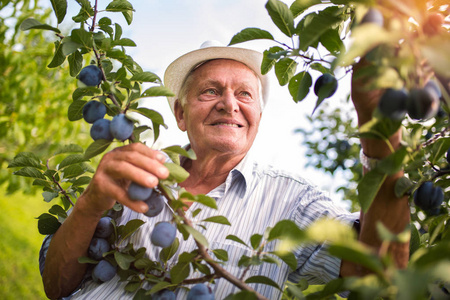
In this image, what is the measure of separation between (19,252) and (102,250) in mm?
4833

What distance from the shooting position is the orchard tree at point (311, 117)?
0.51 metres

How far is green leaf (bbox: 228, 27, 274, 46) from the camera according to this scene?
1.01 m

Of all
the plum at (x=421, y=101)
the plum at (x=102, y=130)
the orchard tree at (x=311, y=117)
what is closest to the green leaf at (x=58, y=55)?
the orchard tree at (x=311, y=117)

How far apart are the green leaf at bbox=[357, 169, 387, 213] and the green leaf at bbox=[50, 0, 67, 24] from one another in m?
1.01

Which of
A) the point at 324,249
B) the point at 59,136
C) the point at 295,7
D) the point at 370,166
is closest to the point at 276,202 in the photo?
the point at 324,249

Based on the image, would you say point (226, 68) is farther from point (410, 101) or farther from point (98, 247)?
point (410, 101)

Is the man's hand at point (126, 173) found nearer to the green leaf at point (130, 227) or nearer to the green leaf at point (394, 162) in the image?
the green leaf at point (130, 227)

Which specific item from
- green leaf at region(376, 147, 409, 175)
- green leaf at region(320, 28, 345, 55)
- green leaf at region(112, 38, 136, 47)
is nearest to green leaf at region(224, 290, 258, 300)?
green leaf at region(376, 147, 409, 175)

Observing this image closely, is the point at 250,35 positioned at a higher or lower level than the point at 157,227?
higher

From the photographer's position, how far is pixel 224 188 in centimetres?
171

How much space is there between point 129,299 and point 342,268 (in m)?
0.75

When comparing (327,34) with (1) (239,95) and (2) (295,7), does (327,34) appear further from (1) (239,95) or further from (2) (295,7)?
(1) (239,95)

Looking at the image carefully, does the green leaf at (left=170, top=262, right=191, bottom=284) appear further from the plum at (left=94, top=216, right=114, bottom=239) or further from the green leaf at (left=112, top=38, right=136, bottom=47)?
the green leaf at (left=112, top=38, right=136, bottom=47)

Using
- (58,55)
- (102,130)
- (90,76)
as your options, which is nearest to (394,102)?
(102,130)
